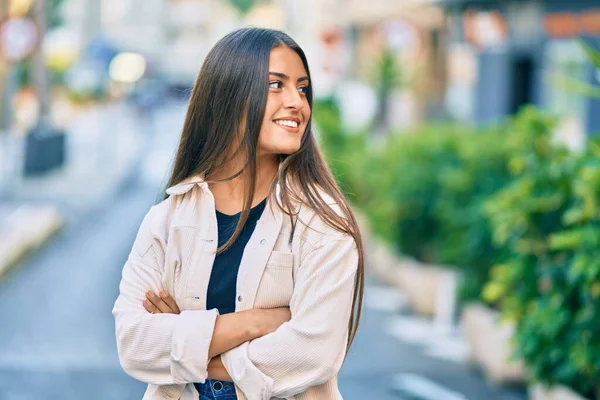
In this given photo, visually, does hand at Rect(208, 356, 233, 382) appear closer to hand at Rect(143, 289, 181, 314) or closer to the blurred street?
hand at Rect(143, 289, 181, 314)

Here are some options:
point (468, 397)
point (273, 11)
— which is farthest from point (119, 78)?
point (273, 11)

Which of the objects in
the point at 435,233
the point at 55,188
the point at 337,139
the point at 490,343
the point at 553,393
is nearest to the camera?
the point at 553,393

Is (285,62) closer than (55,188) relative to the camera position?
Yes

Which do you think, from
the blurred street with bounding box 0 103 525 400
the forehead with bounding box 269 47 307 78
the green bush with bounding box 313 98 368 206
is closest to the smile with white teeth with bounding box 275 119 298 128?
the forehead with bounding box 269 47 307 78

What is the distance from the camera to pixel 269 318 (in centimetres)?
251

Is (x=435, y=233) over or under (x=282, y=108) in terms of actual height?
under

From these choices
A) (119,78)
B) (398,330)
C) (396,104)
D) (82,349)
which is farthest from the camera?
(396,104)

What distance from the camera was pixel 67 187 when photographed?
799 inches

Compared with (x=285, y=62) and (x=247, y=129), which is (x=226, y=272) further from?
(x=285, y=62)

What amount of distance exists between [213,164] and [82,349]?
21.0 ft

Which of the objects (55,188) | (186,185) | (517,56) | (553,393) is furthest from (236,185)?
(517,56)

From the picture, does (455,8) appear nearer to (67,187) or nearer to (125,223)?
(67,187)

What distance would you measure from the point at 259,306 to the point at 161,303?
23 centimetres

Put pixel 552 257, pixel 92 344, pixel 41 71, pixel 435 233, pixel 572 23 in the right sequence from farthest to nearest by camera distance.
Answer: pixel 41 71 → pixel 572 23 → pixel 435 233 → pixel 92 344 → pixel 552 257
